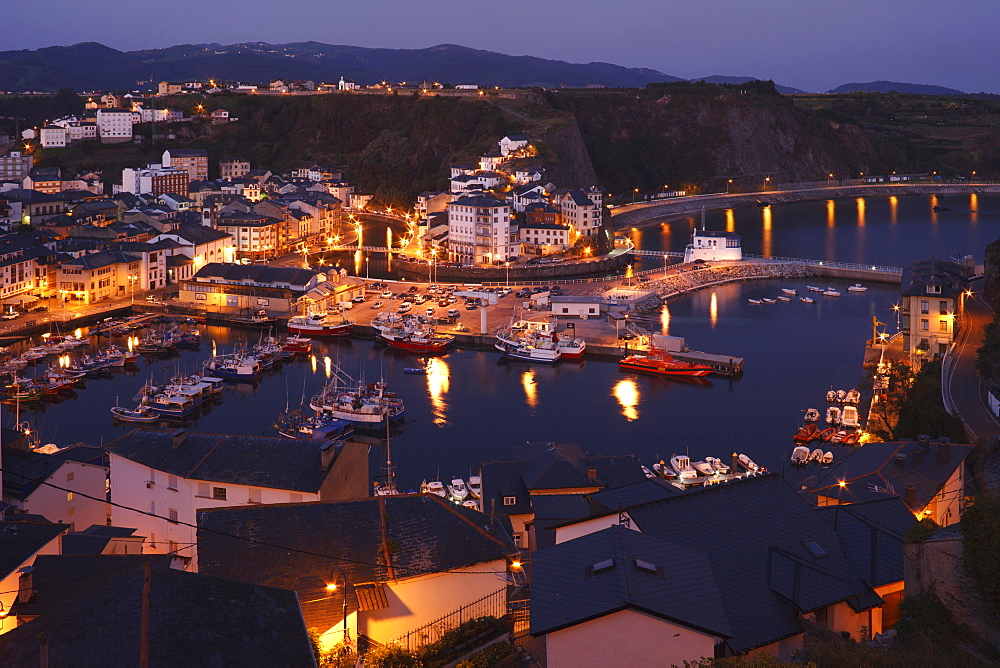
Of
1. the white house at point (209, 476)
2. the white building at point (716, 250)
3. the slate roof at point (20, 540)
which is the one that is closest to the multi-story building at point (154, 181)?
the white building at point (716, 250)

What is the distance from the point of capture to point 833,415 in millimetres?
9047

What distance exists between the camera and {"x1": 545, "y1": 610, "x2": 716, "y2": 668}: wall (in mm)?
2529

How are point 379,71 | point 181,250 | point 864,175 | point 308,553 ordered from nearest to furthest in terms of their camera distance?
point 308,553 < point 181,250 < point 864,175 < point 379,71

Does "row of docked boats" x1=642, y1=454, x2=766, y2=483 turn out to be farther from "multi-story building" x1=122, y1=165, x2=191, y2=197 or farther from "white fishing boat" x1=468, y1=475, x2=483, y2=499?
"multi-story building" x1=122, y1=165, x2=191, y2=197

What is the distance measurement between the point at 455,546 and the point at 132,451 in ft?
8.12

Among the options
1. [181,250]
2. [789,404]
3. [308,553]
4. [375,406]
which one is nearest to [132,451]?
[308,553]

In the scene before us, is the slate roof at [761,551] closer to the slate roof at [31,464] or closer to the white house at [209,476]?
the white house at [209,476]

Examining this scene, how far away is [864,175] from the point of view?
3481 cm

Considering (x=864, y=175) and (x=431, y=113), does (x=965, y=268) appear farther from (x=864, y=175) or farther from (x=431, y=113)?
(x=864, y=175)

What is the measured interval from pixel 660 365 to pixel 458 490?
466cm

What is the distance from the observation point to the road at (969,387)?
7.07m

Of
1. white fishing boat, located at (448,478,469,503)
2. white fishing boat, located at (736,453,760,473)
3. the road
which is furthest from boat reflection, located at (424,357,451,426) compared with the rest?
the road

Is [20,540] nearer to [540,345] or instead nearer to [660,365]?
[660,365]

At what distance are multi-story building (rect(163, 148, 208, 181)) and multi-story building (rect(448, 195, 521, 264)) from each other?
10089 millimetres
